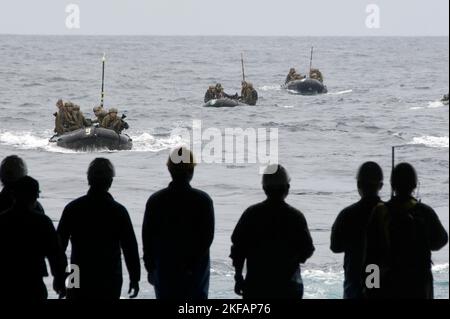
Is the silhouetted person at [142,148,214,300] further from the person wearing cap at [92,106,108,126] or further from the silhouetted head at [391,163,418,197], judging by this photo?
the person wearing cap at [92,106,108,126]

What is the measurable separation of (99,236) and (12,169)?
661 mm

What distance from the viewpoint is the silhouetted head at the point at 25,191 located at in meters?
6.45

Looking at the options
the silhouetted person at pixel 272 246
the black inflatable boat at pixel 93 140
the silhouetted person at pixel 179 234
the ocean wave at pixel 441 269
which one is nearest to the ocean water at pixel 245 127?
the ocean wave at pixel 441 269

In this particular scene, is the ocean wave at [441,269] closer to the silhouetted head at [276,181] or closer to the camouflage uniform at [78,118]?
the silhouetted head at [276,181]

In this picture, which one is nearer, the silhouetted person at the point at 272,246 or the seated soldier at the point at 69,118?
the silhouetted person at the point at 272,246

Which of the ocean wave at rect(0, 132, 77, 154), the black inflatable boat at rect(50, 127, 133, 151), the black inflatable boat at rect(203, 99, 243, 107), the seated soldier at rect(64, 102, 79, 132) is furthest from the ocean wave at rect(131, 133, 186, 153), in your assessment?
the black inflatable boat at rect(203, 99, 243, 107)

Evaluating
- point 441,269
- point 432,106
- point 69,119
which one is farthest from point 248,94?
point 441,269

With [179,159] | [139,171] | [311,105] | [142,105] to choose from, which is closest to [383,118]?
[311,105]

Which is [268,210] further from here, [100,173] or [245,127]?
[245,127]

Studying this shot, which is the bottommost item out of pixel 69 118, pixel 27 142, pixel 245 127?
pixel 27 142

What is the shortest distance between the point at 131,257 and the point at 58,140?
28417 mm

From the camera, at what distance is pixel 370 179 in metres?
6.60

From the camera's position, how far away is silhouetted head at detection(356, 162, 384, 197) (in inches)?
259

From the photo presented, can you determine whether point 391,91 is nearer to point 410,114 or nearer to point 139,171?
point 410,114
